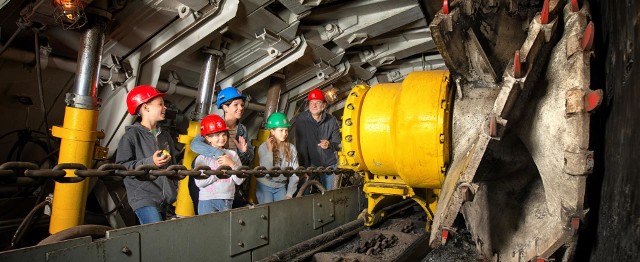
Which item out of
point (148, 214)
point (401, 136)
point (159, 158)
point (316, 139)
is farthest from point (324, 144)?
point (159, 158)

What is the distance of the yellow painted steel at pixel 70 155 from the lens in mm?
2891

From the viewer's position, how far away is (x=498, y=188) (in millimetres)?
1983

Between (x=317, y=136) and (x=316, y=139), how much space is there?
0.14 feet

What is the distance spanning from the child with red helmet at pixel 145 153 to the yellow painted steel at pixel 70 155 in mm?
400

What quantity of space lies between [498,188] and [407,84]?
0.90 meters

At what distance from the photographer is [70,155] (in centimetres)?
290

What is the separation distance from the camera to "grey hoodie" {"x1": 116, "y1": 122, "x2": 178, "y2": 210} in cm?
269

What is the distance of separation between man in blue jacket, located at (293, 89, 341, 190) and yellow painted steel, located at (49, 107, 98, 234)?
2.38 metres

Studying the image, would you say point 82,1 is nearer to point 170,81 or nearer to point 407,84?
point 170,81

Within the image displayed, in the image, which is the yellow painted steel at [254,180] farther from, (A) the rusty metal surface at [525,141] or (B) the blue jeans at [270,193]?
(A) the rusty metal surface at [525,141]

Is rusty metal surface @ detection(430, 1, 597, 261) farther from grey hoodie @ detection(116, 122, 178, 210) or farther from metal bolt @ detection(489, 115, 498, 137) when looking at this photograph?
grey hoodie @ detection(116, 122, 178, 210)

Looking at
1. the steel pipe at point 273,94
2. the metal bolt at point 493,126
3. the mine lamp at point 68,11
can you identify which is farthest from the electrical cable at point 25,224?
the steel pipe at point 273,94

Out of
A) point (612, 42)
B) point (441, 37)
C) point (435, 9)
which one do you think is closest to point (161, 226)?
point (441, 37)

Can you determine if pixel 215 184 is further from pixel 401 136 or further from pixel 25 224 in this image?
pixel 401 136
